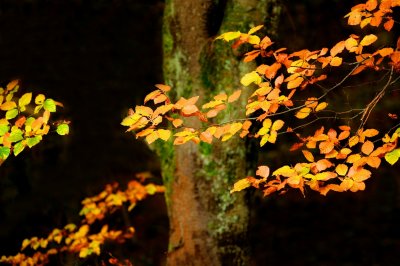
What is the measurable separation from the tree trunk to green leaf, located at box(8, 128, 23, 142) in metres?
1.31

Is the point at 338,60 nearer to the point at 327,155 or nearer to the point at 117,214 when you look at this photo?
the point at 327,155

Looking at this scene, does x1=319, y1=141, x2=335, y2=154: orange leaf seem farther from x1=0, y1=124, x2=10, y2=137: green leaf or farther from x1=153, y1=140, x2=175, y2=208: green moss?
x1=0, y1=124, x2=10, y2=137: green leaf

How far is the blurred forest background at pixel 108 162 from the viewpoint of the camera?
7.29 metres

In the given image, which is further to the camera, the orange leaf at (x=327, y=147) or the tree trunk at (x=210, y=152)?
the tree trunk at (x=210, y=152)

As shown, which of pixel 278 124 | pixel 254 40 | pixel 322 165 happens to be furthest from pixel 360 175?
Answer: pixel 254 40

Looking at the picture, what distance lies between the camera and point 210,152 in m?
3.29

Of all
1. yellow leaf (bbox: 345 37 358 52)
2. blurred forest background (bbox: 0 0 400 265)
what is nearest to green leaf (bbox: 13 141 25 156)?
yellow leaf (bbox: 345 37 358 52)

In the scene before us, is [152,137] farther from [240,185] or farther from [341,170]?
[341,170]

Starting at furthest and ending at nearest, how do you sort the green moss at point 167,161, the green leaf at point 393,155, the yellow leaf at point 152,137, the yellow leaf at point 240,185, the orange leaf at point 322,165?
the green moss at point 167,161 < the yellow leaf at point 240,185 < the orange leaf at point 322,165 < the yellow leaf at point 152,137 < the green leaf at point 393,155

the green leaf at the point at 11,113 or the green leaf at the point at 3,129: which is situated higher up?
the green leaf at the point at 11,113

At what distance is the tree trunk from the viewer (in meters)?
3.29

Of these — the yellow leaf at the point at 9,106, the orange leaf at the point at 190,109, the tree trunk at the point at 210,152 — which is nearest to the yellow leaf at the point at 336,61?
the orange leaf at the point at 190,109

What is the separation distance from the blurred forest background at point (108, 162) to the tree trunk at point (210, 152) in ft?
12.2

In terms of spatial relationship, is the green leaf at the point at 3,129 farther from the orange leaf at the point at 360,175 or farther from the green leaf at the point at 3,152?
the orange leaf at the point at 360,175
